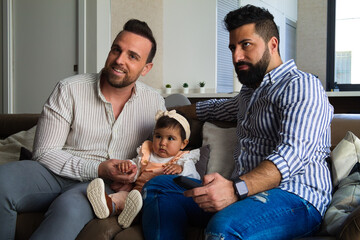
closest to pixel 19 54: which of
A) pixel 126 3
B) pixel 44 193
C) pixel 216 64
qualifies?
pixel 126 3

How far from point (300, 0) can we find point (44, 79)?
3153 millimetres

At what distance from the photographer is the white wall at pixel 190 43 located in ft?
15.6

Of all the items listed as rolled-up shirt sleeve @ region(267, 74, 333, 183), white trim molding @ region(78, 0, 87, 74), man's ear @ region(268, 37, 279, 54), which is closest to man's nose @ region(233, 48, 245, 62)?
man's ear @ region(268, 37, 279, 54)

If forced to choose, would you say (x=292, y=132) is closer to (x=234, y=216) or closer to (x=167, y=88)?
(x=234, y=216)

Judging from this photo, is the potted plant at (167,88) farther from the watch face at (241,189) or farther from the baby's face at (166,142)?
the watch face at (241,189)

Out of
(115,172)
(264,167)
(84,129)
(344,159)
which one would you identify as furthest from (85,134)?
(344,159)

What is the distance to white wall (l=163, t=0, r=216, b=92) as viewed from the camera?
474 centimetres

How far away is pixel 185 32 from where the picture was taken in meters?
4.88

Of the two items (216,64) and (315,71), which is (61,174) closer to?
(216,64)

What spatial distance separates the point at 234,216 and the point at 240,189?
0.39 ft

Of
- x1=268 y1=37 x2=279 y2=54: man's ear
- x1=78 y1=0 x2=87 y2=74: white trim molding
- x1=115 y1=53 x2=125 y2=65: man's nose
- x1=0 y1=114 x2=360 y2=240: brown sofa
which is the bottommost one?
x1=0 y1=114 x2=360 y2=240: brown sofa

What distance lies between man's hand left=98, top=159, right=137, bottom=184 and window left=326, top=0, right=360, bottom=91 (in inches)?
138

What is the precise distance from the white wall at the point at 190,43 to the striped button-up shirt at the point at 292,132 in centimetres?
315

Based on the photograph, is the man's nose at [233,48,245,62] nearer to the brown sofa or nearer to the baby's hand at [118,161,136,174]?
the brown sofa
